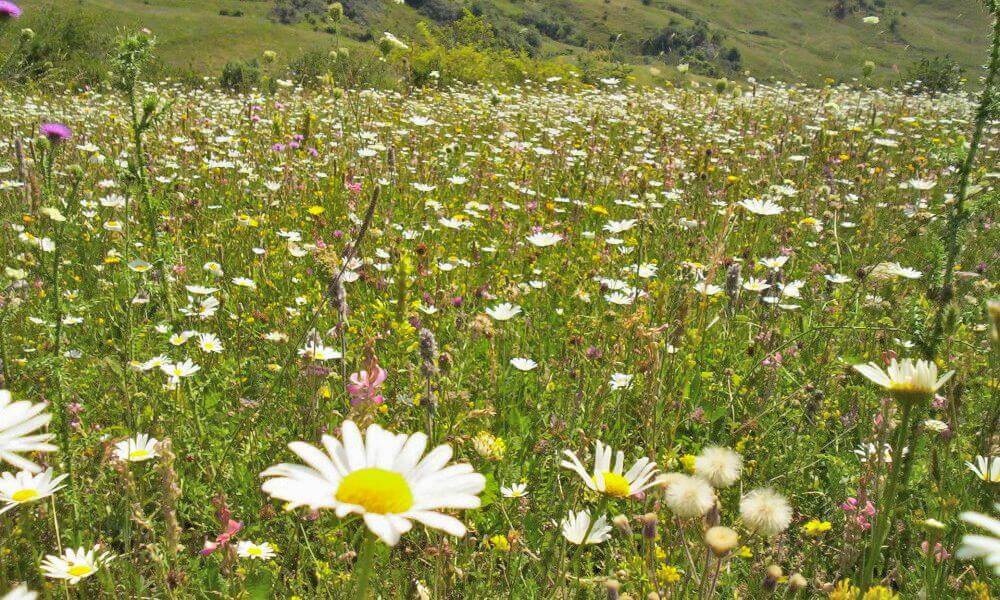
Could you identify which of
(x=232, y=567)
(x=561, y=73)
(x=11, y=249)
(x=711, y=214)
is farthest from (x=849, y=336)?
(x=561, y=73)

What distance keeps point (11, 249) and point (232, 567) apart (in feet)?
9.65

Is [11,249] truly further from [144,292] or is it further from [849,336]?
[849,336]

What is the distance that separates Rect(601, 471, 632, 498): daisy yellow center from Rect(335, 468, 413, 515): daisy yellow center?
50 cm

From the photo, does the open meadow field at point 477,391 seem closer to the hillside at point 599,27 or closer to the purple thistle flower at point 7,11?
the purple thistle flower at point 7,11

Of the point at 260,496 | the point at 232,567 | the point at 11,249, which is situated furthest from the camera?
the point at 11,249

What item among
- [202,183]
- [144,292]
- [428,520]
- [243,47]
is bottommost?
[243,47]

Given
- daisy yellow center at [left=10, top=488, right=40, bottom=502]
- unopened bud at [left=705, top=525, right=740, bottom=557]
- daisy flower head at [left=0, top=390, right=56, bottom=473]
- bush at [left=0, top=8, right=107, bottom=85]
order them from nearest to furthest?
1. daisy flower head at [left=0, top=390, right=56, bottom=473]
2. unopened bud at [left=705, top=525, right=740, bottom=557]
3. daisy yellow center at [left=10, top=488, right=40, bottom=502]
4. bush at [left=0, top=8, right=107, bottom=85]

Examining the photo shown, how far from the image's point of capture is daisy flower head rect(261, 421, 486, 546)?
70cm

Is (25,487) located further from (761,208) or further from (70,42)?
(70,42)

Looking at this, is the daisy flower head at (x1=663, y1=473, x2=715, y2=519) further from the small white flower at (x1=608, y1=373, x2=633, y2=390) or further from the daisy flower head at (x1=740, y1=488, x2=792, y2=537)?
the small white flower at (x1=608, y1=373, x2=633, y2=390)

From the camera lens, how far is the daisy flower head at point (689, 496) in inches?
41.9

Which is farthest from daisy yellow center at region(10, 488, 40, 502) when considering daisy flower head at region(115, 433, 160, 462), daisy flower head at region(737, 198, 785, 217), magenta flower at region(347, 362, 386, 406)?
daisy flower head at region(737, 198, 785, 217)

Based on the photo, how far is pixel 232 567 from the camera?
1483 millimetres

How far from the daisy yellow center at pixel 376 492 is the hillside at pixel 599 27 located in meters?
2.00
